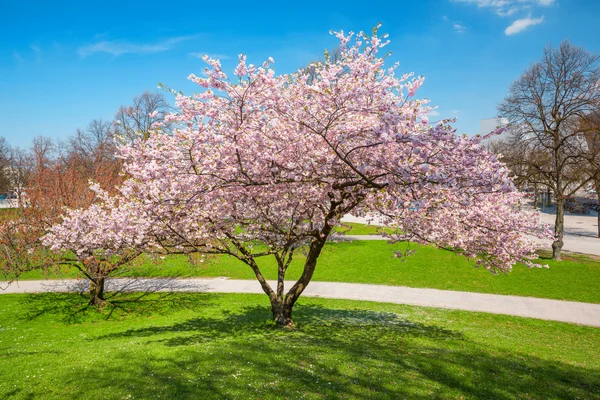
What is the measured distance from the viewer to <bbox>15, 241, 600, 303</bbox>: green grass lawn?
17250 mm

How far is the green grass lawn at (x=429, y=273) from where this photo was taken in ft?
56.6

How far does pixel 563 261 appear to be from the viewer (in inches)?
869

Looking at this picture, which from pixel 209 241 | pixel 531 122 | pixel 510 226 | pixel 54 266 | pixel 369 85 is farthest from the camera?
pixel 531 122

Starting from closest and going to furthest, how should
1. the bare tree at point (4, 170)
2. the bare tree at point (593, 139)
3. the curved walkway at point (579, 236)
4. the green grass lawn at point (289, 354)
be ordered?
1. the green grass lawn at point (289, 354)
2. the bare tree at point (593, 139)
3. the curved walkway at point (579, 236)
4. the bare tree at point (4, 170)

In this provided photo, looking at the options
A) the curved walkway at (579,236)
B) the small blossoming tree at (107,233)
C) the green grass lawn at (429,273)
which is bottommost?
the green grass lawn at (429,273)

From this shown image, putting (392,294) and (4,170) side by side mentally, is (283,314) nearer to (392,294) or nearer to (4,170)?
(392,294)

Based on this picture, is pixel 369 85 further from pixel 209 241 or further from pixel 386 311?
pixel 386 311

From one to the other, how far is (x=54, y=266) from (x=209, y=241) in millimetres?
7009

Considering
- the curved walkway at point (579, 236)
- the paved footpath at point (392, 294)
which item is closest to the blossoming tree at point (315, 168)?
the paved footpath at point (392, 294)

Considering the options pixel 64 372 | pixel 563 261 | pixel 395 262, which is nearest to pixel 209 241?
pixel 64 372

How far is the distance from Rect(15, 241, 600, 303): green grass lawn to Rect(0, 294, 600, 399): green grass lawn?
12.2 feet

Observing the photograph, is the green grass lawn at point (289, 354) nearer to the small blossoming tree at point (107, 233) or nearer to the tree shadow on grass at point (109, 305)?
the tree shadow on grass at point (109, 305)

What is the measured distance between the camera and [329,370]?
717 cm

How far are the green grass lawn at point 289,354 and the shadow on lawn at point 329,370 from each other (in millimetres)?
27
